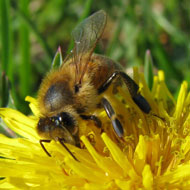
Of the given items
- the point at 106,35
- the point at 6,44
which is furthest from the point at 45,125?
the point at 106,35

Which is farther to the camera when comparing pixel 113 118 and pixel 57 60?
pixel 57 60

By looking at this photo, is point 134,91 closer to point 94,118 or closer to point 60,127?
point 94,118

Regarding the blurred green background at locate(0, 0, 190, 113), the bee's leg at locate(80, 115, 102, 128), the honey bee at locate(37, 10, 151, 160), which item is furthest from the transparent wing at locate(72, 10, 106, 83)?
the blurred green background at locate(0, 0, 190, 113)

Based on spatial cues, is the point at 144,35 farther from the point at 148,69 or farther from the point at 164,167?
the point at 164,167

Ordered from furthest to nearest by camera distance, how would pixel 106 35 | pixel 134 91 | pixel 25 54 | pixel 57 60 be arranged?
pixel 106 35 → pixel 25 54 → pixel 57 60 → pixel 134 91

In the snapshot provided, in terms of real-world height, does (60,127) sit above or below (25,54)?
below

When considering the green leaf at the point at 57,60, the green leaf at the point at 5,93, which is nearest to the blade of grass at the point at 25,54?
the green leaf at the point at 5,93

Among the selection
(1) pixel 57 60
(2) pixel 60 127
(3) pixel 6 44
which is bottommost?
(2) pixel 60 127

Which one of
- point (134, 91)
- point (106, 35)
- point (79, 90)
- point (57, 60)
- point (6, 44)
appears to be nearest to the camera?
point (79, 90)
